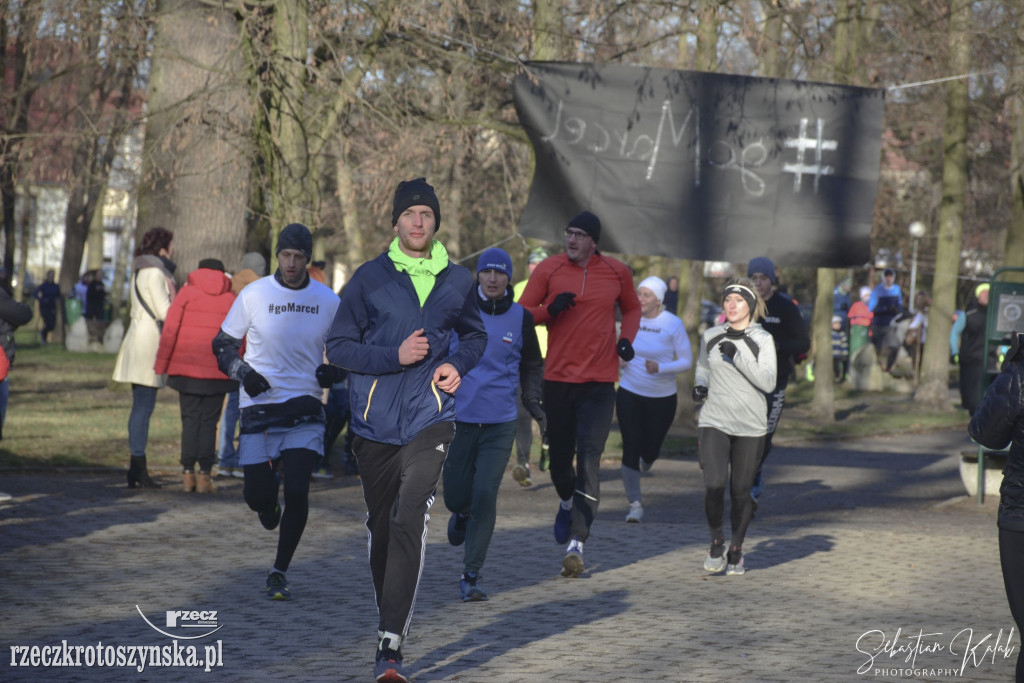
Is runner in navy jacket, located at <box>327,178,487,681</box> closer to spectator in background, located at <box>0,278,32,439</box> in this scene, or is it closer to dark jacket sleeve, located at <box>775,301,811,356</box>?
spectator in background, located at <box>0,278,32,439</box>

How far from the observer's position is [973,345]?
18094 mm

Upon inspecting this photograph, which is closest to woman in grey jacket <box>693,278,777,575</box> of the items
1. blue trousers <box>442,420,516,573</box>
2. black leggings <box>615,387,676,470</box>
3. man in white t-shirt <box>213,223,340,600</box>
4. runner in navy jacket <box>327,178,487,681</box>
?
blue trousers <box>442,420,516,573</box>

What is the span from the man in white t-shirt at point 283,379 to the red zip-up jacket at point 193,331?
3751 millimetres

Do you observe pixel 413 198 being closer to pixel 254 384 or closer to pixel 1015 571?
pixel 254 384

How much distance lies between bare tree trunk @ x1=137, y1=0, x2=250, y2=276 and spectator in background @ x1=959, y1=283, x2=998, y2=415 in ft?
29.7

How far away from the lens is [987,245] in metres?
45.9

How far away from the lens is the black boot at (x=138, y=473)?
1152cm

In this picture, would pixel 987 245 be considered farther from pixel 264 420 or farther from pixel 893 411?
pixel 264 420

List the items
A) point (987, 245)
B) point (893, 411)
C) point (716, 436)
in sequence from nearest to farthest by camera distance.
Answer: point (716, 436) < point (893, 411) < point (987, 245)

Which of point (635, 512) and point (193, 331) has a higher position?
point (193, 331)

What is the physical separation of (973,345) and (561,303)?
36.4ft

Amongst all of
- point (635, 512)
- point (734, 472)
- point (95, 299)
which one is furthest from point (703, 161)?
point (95, 299)

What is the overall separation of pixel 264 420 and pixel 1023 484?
3.87m

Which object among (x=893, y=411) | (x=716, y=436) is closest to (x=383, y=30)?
(x=716, y=436)
